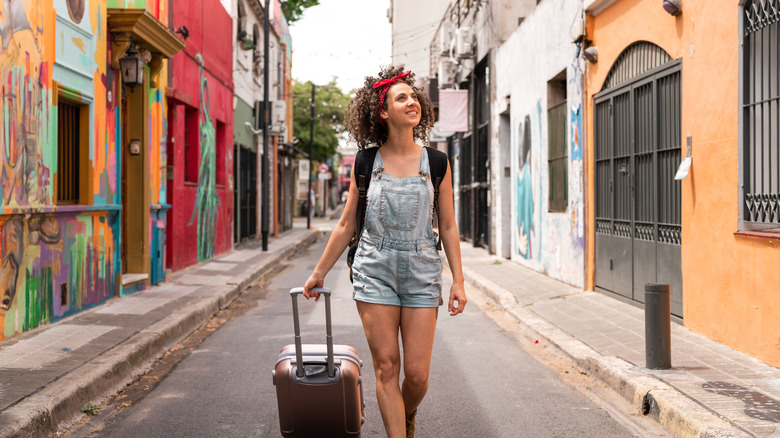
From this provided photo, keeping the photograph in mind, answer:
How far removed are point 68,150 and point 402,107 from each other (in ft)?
19.9

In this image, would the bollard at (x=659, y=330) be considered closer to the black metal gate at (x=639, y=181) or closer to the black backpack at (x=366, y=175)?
the black metal gate at (x=639, y=181)

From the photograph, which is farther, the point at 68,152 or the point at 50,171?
the point at 68,152

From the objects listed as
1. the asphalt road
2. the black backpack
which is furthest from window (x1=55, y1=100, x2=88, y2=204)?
the black backpack

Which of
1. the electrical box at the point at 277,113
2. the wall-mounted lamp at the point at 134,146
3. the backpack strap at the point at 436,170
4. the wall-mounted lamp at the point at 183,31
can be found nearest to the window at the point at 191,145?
the wall-mounted lamp at the point at 183,31

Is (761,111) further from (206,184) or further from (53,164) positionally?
(206,184)

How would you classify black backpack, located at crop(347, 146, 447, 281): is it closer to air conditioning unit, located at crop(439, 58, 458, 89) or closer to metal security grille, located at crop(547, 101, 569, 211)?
metal security grille, located at crop(547, 101, 569, 211)

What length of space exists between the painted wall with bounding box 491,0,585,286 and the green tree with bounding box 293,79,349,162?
1142 inches

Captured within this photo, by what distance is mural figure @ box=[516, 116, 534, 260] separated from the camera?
14148 mm

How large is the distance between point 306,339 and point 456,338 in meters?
1.48

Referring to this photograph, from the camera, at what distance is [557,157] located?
1229 centimetres

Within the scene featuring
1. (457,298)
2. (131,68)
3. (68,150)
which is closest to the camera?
(457,298)

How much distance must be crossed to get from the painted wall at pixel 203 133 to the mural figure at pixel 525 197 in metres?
6.08

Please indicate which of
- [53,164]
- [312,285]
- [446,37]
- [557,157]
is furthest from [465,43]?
[312,285]

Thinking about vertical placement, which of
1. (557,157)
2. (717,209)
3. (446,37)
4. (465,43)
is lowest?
(717,209)
